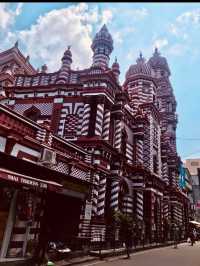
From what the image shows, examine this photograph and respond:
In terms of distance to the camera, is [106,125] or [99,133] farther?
[106,125]

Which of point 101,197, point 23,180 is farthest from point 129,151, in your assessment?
point 23,180

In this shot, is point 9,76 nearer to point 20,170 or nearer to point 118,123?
point 118,123

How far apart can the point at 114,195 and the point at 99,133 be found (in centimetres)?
482

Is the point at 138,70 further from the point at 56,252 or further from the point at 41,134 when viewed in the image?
the point at 56,252

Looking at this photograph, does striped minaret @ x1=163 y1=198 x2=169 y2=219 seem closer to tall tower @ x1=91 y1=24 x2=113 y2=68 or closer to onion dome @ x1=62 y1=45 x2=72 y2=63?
tall tower @ x1=91 y1=24 x2=113 y2=68

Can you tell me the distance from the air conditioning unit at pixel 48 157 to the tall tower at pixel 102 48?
1957 centimetres

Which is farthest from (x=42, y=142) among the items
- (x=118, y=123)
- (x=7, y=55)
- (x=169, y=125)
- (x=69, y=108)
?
(x=169, y=125)

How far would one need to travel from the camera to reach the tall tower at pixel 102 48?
3069cm

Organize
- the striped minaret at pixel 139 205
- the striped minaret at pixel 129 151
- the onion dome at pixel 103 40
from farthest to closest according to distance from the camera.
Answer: the onion dome at pixel 103 40 < the striped minaret at pixel 129 151 < the striped minaret at pixel 139 205

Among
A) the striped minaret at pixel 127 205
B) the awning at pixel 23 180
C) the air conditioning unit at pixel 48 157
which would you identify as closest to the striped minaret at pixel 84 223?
the air conditioning unit at pixel 48 157

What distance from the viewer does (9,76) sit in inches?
1252

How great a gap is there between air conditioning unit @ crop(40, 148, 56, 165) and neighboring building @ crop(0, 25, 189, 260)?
0.26 meters

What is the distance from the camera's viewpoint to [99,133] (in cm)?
1970

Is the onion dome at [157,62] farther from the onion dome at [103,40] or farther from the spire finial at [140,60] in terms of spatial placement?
the onion dome at [103,40]
